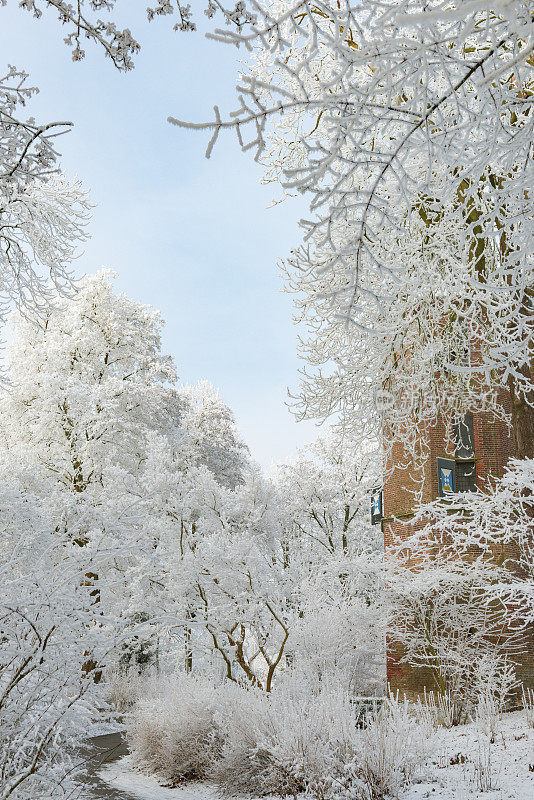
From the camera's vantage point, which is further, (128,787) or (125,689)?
(125,689)

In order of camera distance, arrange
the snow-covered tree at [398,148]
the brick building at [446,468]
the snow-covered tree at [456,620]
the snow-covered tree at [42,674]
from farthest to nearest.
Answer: the brick building at [446,468], the snow-covered tree at [456,620], the snow-covered tree at [42,674], the snow-covered tree at [398,148]

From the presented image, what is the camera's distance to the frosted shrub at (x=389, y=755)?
7.08 meters

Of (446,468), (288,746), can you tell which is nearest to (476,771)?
(288,746)

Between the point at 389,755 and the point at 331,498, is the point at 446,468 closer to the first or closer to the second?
the point at 331,498

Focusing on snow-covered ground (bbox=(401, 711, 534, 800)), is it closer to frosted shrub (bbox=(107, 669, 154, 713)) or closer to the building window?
the building window

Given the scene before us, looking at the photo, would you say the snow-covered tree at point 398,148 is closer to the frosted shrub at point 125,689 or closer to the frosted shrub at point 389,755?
the frosted shrub at point 389,755

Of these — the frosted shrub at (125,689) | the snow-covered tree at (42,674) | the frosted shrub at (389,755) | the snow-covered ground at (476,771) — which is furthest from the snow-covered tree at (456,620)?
the snow-covered tree at (42,674)

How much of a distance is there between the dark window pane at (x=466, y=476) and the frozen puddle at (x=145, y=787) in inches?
377

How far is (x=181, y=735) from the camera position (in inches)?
387

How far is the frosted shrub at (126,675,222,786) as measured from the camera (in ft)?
31.4

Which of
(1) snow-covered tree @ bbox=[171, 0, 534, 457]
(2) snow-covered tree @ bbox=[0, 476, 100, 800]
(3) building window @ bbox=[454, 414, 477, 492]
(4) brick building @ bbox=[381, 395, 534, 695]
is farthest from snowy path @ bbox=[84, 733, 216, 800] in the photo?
(3) building window @ bbox=[454, 414, 477, 492]

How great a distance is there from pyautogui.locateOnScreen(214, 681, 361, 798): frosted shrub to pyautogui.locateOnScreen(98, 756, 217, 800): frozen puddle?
1.15 feet

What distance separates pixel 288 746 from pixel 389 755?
3.70 ft

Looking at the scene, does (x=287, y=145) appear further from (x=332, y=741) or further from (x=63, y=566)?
(x=332, y=741)
